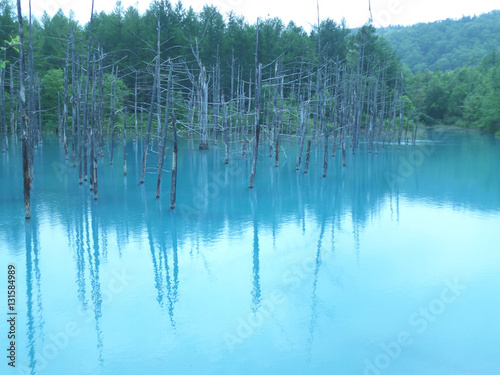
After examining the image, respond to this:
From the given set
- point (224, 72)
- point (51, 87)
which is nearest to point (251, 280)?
point (51, 87)

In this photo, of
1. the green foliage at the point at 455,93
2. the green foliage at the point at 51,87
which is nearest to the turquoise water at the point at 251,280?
the green foliage at the point at 51,87

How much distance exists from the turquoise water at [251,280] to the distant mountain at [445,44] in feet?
285

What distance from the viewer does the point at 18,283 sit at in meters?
9.13

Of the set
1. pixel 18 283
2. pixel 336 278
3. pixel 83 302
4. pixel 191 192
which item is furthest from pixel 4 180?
pixel 336 278

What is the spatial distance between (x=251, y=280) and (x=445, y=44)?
111 m

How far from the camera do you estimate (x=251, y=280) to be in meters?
9.62

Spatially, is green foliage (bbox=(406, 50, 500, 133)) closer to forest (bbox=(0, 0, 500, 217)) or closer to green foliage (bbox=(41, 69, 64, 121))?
forest (bbox=(0, 0, 500, 217))

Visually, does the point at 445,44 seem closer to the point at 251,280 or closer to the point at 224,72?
the point at 224,72

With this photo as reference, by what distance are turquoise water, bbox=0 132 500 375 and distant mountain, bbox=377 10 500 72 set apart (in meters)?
87.0

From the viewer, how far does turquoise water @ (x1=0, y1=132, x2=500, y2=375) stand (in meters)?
6.70

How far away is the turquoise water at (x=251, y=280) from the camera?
22.0 ft

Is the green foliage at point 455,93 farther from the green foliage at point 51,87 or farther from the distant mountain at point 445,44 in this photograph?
the green foliage at point 51,87

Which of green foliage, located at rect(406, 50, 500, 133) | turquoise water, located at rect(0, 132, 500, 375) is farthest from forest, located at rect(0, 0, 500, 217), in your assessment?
turquoise water, located at rect(0, 132, 500, 375)

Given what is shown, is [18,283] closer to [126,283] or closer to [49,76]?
[126,283]
